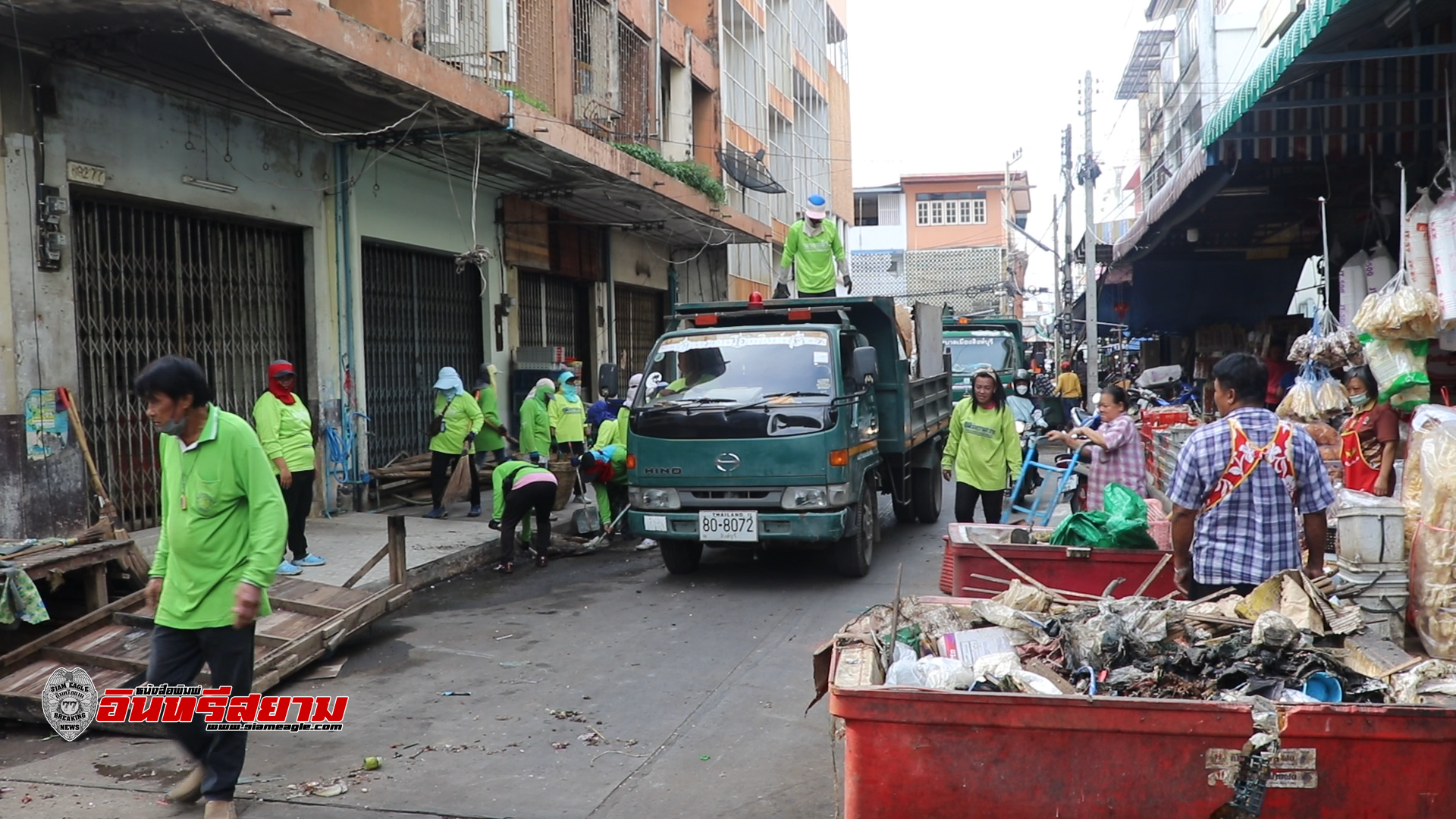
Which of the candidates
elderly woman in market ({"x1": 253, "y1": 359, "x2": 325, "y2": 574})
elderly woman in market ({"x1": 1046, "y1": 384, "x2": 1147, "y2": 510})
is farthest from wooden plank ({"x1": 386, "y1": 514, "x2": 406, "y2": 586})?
elderly woman in market ({"x1": 1046, "y1": 384, "x2": 1147, "y2": 510})

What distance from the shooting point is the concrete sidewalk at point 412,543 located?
345 inches

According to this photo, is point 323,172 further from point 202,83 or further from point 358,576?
point 358,576

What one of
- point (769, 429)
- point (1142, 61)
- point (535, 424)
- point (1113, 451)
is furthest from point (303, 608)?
point (1142, 61)

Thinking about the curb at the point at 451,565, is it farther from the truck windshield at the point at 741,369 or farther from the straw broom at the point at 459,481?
the truck windshield at the point at 741,369

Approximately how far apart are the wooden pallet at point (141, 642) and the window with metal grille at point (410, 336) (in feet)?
20.1

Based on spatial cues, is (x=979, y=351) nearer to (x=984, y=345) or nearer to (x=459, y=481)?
(x=984, y=345)

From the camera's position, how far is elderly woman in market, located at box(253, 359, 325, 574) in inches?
345

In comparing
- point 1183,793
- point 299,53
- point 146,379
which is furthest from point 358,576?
point 1183,793

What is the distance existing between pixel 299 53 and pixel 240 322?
3.43 m

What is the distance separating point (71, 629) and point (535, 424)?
7.14m

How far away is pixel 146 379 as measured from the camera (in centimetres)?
401

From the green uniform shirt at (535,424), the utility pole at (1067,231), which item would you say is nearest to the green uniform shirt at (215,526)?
the green uniform shirt at (535,424)

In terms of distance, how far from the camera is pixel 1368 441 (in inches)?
312

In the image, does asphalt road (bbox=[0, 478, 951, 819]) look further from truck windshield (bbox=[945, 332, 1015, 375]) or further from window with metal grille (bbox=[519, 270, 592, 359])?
truck windshield (bbox=[945, 332, 1015, 375])
